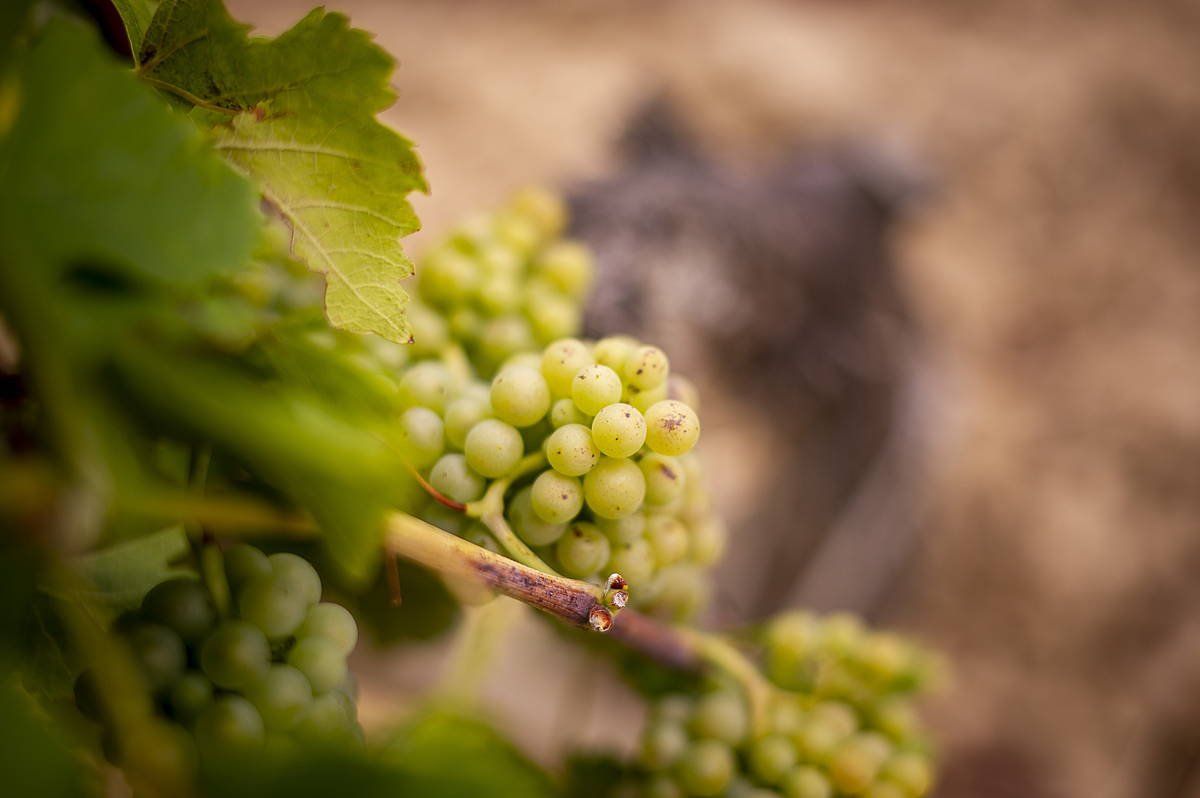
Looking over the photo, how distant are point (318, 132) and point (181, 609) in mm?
169

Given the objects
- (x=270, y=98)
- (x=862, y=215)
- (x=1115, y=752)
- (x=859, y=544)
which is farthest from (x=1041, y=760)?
(x=270, y=98)

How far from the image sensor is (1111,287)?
4.98ft

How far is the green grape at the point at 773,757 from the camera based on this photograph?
426 mm

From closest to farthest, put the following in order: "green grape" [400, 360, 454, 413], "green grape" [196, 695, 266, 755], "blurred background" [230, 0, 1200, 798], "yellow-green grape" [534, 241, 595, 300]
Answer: "green grape" [196, 695, 266, 755], "green grape" [400, 360, 454, 413], "yellow-green grape" [534, 241, 595, 300], "blurred background" [230, 0, 1200, 798]

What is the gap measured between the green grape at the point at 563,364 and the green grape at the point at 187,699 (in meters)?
0.16

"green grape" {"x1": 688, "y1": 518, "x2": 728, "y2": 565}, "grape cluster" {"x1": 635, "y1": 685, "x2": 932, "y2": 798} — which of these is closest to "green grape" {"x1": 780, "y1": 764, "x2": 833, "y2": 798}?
"grape cluster" {"x1": 635, "y1": 685, "x2": 932, "y2": 798}

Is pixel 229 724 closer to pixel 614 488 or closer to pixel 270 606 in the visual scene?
pixel 270 606

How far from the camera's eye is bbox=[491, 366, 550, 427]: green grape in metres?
0.34

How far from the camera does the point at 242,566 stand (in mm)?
303

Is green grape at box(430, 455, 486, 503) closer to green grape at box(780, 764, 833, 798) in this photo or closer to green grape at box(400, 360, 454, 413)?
green grape at box(400, 360, 454, 413)

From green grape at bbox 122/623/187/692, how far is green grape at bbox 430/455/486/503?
102 mm

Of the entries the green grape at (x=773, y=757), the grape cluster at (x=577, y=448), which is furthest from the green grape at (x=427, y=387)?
the green grape at (x=773, y=757)

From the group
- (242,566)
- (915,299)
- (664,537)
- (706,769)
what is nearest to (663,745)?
(706,769)

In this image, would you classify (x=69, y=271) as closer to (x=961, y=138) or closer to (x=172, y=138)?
(x=172, y=138)
